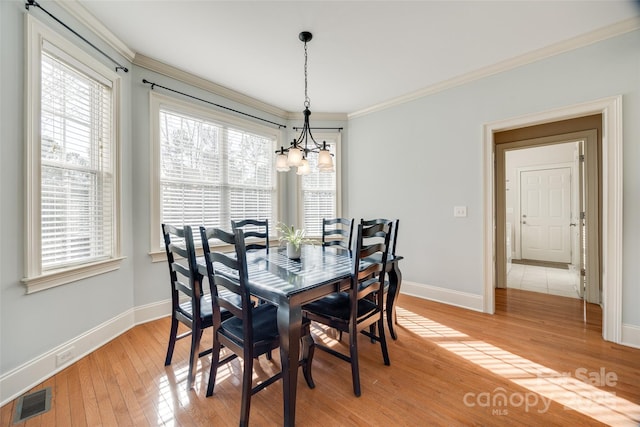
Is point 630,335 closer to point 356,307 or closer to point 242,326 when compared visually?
point 356,307

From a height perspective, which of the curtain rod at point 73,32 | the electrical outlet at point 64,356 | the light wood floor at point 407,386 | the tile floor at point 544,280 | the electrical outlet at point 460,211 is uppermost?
the curtain rod at point 73,32

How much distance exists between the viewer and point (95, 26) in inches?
87.5

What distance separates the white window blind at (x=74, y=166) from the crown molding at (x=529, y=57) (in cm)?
348

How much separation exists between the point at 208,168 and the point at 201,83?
1043 mm

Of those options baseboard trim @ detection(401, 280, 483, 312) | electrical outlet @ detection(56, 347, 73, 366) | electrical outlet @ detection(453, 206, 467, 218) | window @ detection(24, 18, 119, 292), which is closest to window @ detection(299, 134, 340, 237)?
baseboard trim @ detection(401, 280, 483, 312)

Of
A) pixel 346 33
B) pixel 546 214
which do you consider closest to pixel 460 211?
pixel 346 33

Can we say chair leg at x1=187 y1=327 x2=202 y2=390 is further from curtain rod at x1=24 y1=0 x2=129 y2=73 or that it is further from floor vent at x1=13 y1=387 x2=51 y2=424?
curtain rod at x1=24 y1=0 x2=129 y2=73

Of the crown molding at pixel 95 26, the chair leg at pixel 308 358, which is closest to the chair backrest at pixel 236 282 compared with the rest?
the chair leg at pixel 308 358

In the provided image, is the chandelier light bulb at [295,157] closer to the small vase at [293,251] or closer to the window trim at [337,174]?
the small vase at [293,251]

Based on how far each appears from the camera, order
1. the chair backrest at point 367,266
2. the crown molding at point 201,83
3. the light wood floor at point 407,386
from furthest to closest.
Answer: the crown molding at point 201,83 < the chair backrest at point 367,266 < the light wood floor at point 407,386

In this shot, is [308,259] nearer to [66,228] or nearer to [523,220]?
[66,228]

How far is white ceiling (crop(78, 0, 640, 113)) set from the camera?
205cm

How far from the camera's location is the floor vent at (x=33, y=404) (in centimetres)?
153

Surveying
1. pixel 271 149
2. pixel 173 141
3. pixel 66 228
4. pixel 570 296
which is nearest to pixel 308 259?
pixel 66 228
